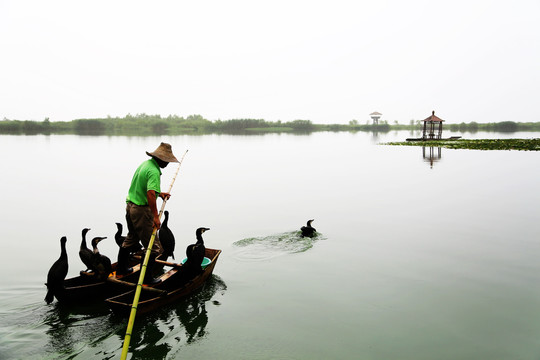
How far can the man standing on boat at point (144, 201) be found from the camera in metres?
6.86

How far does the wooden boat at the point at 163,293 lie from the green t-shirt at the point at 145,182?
139 centimetres

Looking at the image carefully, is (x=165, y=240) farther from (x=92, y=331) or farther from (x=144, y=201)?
(x=92, y=331)

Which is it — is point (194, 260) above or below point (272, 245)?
above

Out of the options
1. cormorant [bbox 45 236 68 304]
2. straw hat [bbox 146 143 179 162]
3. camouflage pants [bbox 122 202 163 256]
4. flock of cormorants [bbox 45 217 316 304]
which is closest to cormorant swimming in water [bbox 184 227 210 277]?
flock of cormorants [bbox 45 217 316 304]

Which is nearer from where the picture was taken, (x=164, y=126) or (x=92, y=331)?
(x=92, y=331)

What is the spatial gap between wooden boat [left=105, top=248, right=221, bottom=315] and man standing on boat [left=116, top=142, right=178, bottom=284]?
0.98 feet

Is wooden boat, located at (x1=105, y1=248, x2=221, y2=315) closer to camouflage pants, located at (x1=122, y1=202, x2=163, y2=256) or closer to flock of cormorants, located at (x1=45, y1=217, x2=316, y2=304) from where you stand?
flock of cormorants, located at (x1=45, y1=217, x2=316, y2=304)

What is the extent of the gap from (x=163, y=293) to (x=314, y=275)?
3.40 meters

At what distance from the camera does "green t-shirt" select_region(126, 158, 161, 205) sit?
6844 mm

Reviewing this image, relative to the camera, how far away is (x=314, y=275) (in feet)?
27.9

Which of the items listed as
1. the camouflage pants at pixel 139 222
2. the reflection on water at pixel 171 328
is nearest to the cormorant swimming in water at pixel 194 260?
the reflection on water at pixel 171 328

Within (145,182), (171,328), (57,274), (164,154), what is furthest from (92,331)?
(164,154)

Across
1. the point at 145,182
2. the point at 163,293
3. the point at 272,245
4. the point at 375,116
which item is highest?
the point at 375,116

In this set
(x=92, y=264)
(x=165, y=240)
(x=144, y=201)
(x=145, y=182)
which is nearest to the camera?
(x=92, y=264)
